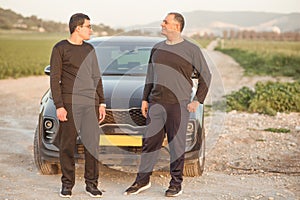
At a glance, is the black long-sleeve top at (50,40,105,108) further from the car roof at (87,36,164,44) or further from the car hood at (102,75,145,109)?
the car roof at (87,36,164,44)

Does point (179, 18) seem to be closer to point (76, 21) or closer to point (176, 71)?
point (176, 71)

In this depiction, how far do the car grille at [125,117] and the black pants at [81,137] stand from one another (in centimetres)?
36

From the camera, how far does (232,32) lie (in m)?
171

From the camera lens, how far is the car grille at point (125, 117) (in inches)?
228

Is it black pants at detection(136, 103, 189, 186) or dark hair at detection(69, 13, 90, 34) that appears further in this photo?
black pants at detection(136, 103, 189, 186)

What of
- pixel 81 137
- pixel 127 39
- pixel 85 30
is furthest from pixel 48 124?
pixel 127 39

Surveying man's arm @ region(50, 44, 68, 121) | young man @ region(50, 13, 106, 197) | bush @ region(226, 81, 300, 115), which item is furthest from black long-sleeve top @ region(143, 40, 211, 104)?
bush @ region(226, 81, 300, 115)

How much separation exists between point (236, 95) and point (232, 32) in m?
161

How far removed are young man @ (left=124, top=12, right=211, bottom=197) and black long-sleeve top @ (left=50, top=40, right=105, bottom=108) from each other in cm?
57

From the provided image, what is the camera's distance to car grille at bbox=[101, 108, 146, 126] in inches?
228

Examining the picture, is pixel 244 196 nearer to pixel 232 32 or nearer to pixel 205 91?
pixel 205 91

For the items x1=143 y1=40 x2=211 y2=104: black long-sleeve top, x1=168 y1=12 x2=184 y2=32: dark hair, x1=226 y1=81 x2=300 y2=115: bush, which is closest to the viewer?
x1=168 y1=12 x2=184 y2=32: dark hair

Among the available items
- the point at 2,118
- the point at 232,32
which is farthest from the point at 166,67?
the point at 232,32

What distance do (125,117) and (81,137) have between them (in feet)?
→ 1.84
